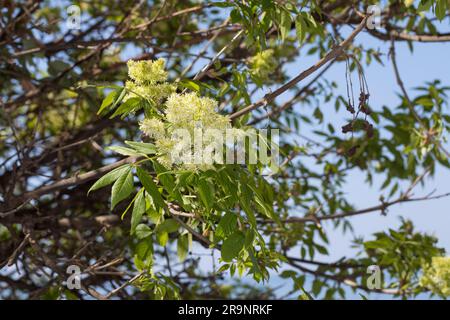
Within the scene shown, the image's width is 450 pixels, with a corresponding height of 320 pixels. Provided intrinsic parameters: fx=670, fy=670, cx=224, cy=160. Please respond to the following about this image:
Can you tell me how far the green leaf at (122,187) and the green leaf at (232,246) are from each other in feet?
0.75

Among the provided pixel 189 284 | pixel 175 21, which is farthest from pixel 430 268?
pixel 175 21

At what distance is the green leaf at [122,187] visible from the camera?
4.03 ft

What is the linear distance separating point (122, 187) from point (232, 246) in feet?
0.83

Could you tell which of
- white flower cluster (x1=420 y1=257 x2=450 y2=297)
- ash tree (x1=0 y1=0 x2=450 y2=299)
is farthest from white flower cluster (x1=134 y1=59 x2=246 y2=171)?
white flower cluster (x1=420 y1=257 x2=450 y2=297)

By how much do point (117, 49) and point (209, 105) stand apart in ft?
7.07

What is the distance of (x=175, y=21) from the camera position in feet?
10.8

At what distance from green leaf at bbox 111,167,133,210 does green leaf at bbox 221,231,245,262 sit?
0.23 metres

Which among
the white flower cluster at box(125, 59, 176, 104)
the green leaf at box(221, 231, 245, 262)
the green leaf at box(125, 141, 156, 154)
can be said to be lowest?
the green leaf at box(221, 231, 245, 262)

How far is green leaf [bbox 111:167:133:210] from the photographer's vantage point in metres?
1.23

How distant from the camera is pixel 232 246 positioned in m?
1.33

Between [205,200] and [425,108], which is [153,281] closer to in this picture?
[205,200]

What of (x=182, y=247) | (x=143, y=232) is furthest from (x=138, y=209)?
(x=182, y=247)

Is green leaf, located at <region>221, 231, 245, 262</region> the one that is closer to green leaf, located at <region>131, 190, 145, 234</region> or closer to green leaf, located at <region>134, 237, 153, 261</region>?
green leaf, located at <region>131, 190, 145, 234</region>

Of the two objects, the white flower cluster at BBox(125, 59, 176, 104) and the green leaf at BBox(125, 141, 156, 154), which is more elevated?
the white flower cluster at BBox(125, 59, 176, 104)
